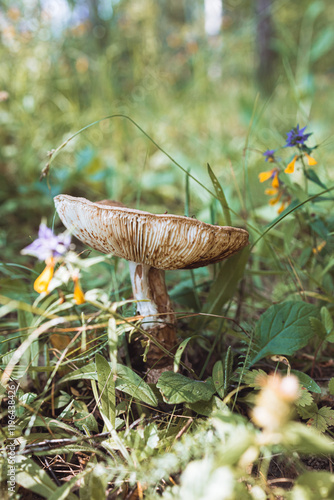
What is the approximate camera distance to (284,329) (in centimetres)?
128

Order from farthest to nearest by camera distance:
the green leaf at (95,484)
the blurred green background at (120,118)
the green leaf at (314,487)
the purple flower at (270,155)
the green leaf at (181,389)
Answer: the blurred green background at (120,118), the purple flower at (270,155), the green leaf at (181,389), the green leaf at (95,484), the green leaf at (314,487)

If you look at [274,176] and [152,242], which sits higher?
[274,176]

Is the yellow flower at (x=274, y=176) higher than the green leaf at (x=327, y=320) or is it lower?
higher

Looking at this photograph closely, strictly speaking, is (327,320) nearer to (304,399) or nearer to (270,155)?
(304,399)

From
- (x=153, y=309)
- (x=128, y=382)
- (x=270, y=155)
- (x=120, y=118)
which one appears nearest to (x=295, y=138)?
(x=270, y=155)

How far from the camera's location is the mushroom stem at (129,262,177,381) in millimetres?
1330

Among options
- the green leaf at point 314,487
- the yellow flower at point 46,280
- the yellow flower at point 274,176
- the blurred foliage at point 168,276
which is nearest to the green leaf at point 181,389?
→ the blurred foliage at point 168,276

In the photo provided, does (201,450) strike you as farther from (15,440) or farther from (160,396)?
(15,440)

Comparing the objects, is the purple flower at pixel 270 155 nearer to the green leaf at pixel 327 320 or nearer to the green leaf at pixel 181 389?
the green leaf at pixel 327 320

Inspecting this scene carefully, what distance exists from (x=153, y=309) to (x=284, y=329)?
506mm

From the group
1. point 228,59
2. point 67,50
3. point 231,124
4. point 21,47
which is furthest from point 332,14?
point 21,47

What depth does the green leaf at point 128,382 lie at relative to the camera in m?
1.08

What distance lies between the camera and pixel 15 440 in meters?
1.02

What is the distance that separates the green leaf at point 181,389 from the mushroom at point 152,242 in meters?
0.07
